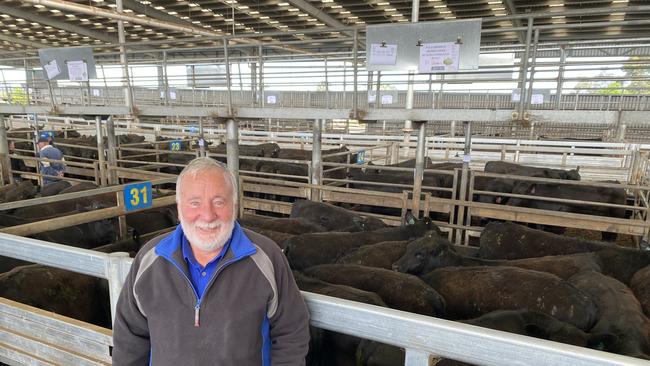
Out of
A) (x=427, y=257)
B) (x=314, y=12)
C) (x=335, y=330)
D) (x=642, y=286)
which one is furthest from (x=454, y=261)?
(x=314, y=12)

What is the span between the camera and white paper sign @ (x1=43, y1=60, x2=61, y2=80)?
700 centimetres

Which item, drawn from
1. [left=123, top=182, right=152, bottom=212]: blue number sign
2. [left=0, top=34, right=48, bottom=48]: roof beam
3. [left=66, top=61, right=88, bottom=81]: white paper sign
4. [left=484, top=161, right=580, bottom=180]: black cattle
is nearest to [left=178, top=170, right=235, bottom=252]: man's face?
[left=123, top=182, right=152, bottom=212]: blue number sign

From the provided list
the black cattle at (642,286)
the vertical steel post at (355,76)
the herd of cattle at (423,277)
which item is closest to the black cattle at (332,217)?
the herd of cattle at (423,277)

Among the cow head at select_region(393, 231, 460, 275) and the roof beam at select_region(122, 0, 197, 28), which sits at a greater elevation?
the roof beam at select_region(122, 0, 197, 28)

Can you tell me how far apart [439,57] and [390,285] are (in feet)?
7.76

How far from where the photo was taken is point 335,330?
4.58 feet

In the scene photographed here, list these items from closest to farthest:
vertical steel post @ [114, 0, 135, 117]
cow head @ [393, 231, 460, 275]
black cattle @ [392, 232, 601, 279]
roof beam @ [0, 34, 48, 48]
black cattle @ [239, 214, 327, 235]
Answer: black cattle @ [392, 232, 601, 279] < cow head @ [393, 231, 460, 275] < black cattle @ [239, 214, 327, 235] < vertical steel post @ [114, 0, 135, 117] < roof beam @ [0, 34, 48, 48]

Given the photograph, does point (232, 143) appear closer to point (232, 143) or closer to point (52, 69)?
point (232, 143)

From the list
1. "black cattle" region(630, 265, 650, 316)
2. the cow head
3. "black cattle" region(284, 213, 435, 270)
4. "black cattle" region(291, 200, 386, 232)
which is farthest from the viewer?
"black cattle" region(291, 200, 386, 232)

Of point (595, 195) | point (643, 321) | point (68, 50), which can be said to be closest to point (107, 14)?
point (68, 50)

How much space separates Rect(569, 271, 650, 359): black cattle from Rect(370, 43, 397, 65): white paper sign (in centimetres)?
290

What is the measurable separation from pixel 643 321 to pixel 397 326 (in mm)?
3548

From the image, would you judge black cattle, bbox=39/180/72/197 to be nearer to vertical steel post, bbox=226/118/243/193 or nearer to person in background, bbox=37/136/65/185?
person in background, bbox=37/136/65/185

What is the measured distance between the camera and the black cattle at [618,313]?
328 cm
